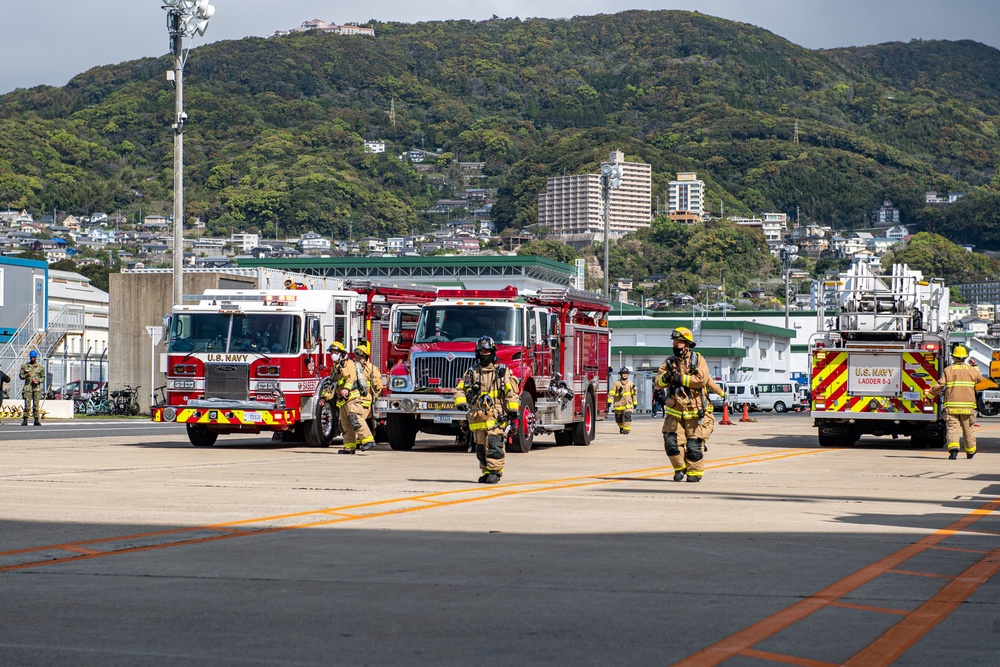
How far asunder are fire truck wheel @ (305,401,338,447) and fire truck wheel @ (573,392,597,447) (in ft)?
16.3

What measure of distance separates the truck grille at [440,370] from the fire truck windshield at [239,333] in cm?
226

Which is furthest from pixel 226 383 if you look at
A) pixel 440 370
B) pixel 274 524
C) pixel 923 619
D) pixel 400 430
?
pixel 923 619

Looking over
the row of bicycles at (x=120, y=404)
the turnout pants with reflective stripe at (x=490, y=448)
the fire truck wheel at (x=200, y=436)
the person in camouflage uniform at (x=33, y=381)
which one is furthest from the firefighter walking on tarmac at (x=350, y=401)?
the row of bicycles at (x=120, y=404)

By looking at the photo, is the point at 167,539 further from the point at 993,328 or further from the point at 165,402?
the point at 993,328

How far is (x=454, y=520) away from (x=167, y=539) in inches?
108

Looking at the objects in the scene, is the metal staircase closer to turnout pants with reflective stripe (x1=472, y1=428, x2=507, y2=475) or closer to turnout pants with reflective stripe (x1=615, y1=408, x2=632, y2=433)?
turnout pants with reflective stripe (x1=615, y1=408, x2=632, y2=433)

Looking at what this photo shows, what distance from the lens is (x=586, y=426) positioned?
27891 millimetres

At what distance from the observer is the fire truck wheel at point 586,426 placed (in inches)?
1086

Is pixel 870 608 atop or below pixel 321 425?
below

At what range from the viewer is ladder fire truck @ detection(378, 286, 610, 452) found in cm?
2362

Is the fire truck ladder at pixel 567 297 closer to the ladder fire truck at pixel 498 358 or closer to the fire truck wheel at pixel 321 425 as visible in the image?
the ladder fire truck at pixel 498 358

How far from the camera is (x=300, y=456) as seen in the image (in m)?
22.5

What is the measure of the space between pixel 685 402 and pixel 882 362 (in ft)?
38.6

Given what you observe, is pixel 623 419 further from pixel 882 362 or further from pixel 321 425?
pixel 321 425
